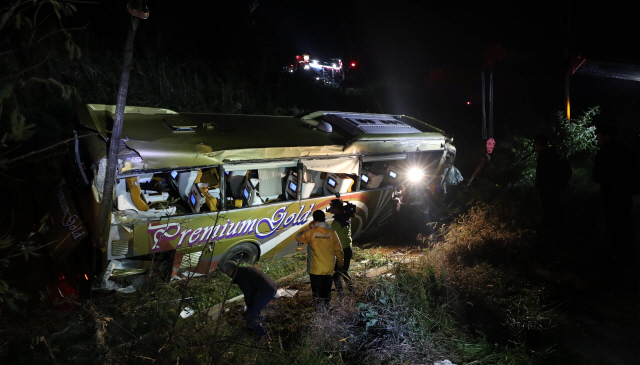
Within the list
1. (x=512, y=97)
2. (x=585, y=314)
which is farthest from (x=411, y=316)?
(x=512, y=97)

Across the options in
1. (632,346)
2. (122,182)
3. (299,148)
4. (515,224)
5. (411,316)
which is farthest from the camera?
(515,224)

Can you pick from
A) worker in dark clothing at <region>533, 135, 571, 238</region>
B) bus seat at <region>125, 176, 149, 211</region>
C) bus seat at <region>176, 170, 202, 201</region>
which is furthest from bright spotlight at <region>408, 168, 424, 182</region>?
bus seat at <region>125, 176, 149, 211</region>

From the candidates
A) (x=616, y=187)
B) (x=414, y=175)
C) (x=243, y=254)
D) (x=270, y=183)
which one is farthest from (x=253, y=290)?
(x=616, y=187)

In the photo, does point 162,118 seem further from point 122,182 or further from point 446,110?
point 446,110

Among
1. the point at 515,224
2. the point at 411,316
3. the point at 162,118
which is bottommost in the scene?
the point at 411,316

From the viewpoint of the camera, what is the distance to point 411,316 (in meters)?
4.38

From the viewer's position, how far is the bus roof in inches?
195

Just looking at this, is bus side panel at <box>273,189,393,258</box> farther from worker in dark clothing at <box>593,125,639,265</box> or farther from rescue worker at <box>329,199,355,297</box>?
worker in dark clothing at <box>593,125,639,265</box>

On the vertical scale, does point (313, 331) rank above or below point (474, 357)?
above

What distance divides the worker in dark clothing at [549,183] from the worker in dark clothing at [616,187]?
3.03 ft

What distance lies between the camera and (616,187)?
519 cm

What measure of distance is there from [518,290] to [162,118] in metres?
6.20

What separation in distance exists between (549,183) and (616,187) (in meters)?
1.28

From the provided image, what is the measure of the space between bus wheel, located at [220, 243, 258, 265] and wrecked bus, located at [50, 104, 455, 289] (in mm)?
21
